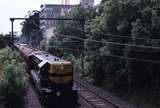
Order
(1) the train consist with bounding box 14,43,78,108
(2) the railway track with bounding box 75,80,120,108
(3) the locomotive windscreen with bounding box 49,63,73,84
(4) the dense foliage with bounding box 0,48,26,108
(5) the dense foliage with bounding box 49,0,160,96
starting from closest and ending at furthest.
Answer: (4) the dense foliage with bounding box 0,48,26,108 → (1) the train consist with bounding box 14,43,78,108 → (3) the locomotive windscreen with bounding box 49,63,73,84 → (2) the railway track with bounding box 75,80,120,108 → (5) the dense foliage with bounding box 49,0,160,96

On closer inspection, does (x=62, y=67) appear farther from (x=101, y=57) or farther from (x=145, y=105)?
(x=101, y=57)

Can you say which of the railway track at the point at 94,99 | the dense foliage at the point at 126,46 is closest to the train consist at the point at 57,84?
the railway track at the point at 94,99

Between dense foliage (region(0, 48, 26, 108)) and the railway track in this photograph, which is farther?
the railway track

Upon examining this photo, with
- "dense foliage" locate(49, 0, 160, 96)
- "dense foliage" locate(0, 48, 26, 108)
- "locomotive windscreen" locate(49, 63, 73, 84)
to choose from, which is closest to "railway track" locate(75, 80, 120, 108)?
"dense foliage" locate(49, 0, 160, 96)

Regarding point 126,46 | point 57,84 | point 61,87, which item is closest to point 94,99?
point 126,46

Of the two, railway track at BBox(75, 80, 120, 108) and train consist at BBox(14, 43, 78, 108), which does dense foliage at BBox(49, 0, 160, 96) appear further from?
train consist at BBox(14, 43, 78, 108)

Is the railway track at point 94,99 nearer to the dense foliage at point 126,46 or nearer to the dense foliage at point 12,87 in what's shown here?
the dense foliage at point 126,46

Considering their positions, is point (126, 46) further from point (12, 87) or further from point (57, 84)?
point (12, 87)

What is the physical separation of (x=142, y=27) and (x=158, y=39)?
5.89 feet

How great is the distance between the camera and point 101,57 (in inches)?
1490

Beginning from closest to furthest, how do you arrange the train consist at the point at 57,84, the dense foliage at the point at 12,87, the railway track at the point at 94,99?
1. the dense foliage at the point at 12,87
2. the train consist at the point at 57,84
3. the railway track at the point at 94,99

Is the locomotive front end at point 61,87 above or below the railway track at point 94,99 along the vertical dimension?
above

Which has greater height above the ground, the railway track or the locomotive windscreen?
the locomotive windscreen

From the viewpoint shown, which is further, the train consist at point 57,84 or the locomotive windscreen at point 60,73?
the locomotive windscreen at point 60,73
